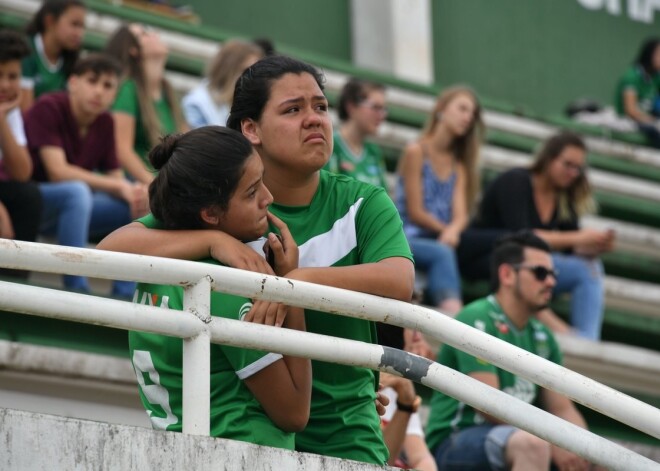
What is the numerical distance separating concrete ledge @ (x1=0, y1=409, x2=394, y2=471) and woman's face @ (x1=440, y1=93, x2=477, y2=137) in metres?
5.46

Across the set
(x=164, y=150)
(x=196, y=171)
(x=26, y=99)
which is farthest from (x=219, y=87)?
(x=196, y=171)

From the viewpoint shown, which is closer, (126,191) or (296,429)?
(296,429)

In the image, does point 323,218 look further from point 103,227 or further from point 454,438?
point 103,227

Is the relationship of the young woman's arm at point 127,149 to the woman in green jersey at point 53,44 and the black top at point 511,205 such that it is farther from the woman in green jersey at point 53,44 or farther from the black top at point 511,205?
the black top at point 511,205

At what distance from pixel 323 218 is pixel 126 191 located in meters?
3.30

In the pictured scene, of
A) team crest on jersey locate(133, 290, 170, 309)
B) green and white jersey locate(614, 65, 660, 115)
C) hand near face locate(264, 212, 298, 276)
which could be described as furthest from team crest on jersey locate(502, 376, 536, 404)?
green and white jersey locate(614, 65, 660, 115)

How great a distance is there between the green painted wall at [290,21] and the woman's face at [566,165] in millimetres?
4257

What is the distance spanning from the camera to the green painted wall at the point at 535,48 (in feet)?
46.4

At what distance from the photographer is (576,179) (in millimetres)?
9227

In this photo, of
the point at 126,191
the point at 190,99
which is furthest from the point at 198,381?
the point at 190,99

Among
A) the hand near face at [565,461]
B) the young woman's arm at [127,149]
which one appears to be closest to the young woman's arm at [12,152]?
the young woman's arm at [127,149]

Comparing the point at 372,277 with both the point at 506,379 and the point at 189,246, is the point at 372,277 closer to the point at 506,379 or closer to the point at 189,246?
the point at 189,246

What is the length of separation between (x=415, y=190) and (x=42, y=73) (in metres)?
2.14

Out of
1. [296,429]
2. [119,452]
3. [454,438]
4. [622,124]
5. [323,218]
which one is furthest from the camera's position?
[622,124]
